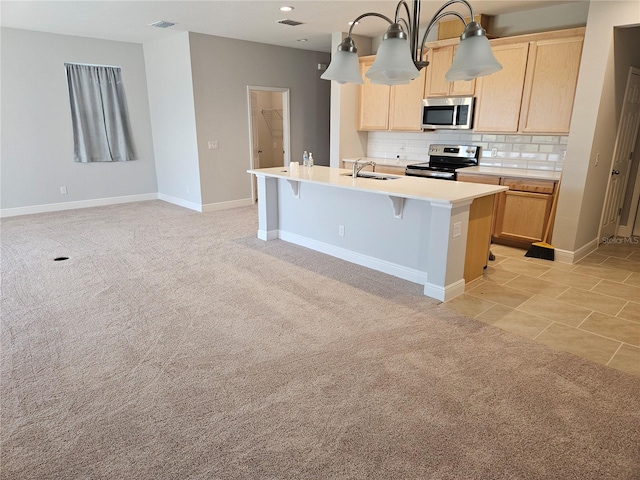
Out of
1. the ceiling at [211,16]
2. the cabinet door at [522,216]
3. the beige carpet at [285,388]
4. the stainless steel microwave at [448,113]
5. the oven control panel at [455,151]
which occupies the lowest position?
the beige carpet at [285,388]

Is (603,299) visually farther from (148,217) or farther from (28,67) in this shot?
(28,67)

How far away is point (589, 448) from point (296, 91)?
6837 mm

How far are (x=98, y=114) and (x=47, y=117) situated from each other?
0.71 meters

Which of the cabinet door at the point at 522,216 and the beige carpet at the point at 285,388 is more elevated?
the cabinet door at the point at 522,216

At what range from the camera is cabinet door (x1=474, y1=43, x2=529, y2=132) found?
181 inches

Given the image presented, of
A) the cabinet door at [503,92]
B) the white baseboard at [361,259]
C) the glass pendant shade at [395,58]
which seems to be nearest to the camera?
the glass pendant shade at [395,58]

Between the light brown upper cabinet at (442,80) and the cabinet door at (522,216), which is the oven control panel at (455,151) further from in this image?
the cabinet door at (522,216)

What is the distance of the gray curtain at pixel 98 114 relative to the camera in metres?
6.48

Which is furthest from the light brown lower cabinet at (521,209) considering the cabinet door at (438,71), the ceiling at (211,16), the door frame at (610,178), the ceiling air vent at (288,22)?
the ceiling air vent at (288,22)

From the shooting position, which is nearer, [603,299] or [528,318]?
[528,318]

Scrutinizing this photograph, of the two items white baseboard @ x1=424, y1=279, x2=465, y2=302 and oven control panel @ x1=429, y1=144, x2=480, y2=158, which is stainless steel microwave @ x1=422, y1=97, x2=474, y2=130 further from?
white baseboard @ x1=424, y1=279, x2=465, y2=302

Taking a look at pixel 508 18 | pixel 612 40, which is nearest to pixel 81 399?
pixel 612 40

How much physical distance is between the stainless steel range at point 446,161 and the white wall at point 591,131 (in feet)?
4.30

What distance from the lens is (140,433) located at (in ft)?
6.41
